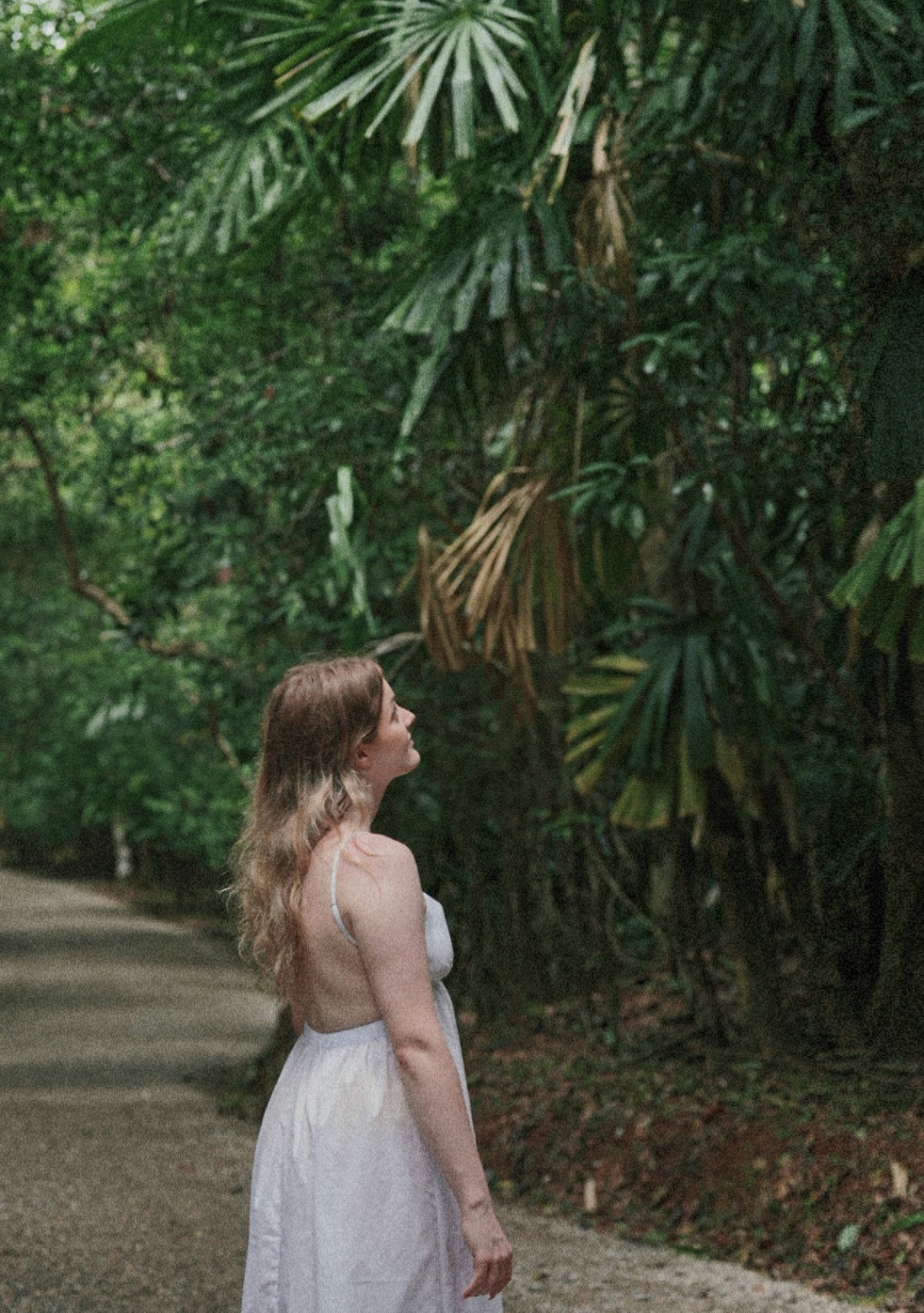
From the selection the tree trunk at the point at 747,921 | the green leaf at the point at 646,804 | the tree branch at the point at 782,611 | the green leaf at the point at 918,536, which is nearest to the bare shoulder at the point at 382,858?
the green leaf at the point at 918,536

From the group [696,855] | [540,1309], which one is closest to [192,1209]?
[540,1309]

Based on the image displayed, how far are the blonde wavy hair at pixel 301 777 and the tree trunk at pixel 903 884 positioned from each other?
13.5 feet

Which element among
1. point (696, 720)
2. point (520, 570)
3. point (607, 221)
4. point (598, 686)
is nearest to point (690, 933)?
point (598, 686)

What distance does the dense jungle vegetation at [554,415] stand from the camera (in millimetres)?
5344

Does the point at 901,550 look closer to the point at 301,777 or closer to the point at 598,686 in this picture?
the point at 598,686

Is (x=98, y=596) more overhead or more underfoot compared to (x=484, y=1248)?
more overhead

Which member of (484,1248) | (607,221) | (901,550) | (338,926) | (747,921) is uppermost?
(607,221)

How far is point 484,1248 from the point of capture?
2279 mm

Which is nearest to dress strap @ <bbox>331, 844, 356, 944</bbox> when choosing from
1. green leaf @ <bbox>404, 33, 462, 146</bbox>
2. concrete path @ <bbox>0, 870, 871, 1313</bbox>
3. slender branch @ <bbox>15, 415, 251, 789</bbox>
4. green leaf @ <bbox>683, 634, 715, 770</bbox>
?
concrete path @ <bbox>0, 870, 871, 1313</bbox>

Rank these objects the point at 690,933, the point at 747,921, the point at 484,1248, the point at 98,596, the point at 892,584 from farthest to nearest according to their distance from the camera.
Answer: the point at 98,596, the point at 690,933, the point at 747,921, the point at 892,584, the point at 484,1248

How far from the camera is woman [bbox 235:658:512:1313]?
232 cm

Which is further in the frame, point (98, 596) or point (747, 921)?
point (98, 596)

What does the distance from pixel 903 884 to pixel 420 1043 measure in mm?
4476

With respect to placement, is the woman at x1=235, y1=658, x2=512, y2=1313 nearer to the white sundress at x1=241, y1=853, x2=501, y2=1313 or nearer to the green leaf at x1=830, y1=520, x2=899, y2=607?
the white sundress at x1=241, y1=853, x2=501, y2=1313
